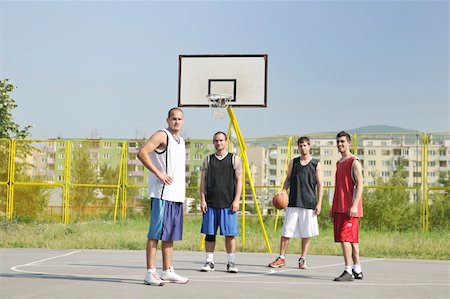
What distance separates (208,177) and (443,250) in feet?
21.5

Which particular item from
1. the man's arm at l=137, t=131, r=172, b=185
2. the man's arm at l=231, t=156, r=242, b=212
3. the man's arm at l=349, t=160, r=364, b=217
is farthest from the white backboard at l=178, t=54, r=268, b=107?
the man's arm at l=137, t=131, r=172, b=185

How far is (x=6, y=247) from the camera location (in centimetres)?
1548

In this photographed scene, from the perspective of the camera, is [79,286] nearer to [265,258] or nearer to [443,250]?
[265,258]

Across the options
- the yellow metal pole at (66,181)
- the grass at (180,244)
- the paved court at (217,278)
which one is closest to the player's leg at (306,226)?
the paved court at (217,278)

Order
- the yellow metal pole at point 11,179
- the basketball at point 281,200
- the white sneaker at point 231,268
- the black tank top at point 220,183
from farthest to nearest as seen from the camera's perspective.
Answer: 1. the yellow metal pole at point 11,179
2. the basketball at point 281,200
3. the black tank top at point 220,183
4. the white sneaker at point 231,268

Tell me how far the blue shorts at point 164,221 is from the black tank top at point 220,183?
1711mm

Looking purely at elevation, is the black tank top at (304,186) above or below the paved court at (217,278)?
above

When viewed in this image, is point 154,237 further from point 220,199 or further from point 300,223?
point 300,223

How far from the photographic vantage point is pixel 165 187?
8.77 meters

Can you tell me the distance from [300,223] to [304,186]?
0.55 m

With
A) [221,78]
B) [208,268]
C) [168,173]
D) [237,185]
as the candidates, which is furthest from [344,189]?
[221,78]

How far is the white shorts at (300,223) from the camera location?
36.2 feet

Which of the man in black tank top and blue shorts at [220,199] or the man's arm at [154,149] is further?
the man in black tank top and blue shorts at [220,199]

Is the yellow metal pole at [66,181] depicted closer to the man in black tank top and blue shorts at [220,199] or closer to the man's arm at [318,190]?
the man in black tank top and blue shorts at [220,199]
